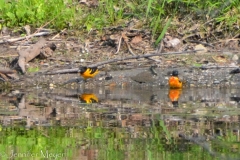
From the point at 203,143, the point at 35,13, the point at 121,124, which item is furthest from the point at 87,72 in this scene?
the point at 203,143

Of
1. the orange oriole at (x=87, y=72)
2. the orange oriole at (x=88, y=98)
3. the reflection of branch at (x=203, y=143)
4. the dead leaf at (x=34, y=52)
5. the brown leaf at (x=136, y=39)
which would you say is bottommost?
the reflection of branch at (x=203, y=143)

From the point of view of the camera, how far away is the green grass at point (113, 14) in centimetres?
977

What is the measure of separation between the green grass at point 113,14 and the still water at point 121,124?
1.68m

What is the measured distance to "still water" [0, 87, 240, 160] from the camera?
509 cm

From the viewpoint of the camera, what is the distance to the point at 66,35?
10.0 m

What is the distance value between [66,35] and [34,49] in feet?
2.74

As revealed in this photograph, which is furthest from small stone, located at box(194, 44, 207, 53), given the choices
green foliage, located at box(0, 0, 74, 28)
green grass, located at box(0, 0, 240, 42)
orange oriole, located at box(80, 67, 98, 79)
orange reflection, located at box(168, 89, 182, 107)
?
green foliage, located at box(0, 0, 74, 28)

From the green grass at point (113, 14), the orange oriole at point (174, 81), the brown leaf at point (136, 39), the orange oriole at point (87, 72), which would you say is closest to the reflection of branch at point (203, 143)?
the orange oriole at point (174, 81)

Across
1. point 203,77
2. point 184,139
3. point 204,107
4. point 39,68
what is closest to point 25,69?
point 39,68

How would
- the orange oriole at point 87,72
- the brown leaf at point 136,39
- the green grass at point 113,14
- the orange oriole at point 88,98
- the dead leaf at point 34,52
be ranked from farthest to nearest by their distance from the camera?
1. the green grass at point 113,14
2. the brown leaf at point 136,39
3. the dead leaf at point 34,52
4. the orange oriole at point 87,72
5. the orange oriole at point 88,98

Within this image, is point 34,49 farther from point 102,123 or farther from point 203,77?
point 102,123

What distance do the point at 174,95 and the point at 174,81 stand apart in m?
0.37

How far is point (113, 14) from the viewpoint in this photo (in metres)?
10.1

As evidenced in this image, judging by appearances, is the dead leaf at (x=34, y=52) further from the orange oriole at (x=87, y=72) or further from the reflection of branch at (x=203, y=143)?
the reflection of branch at (x=203, y=143)
